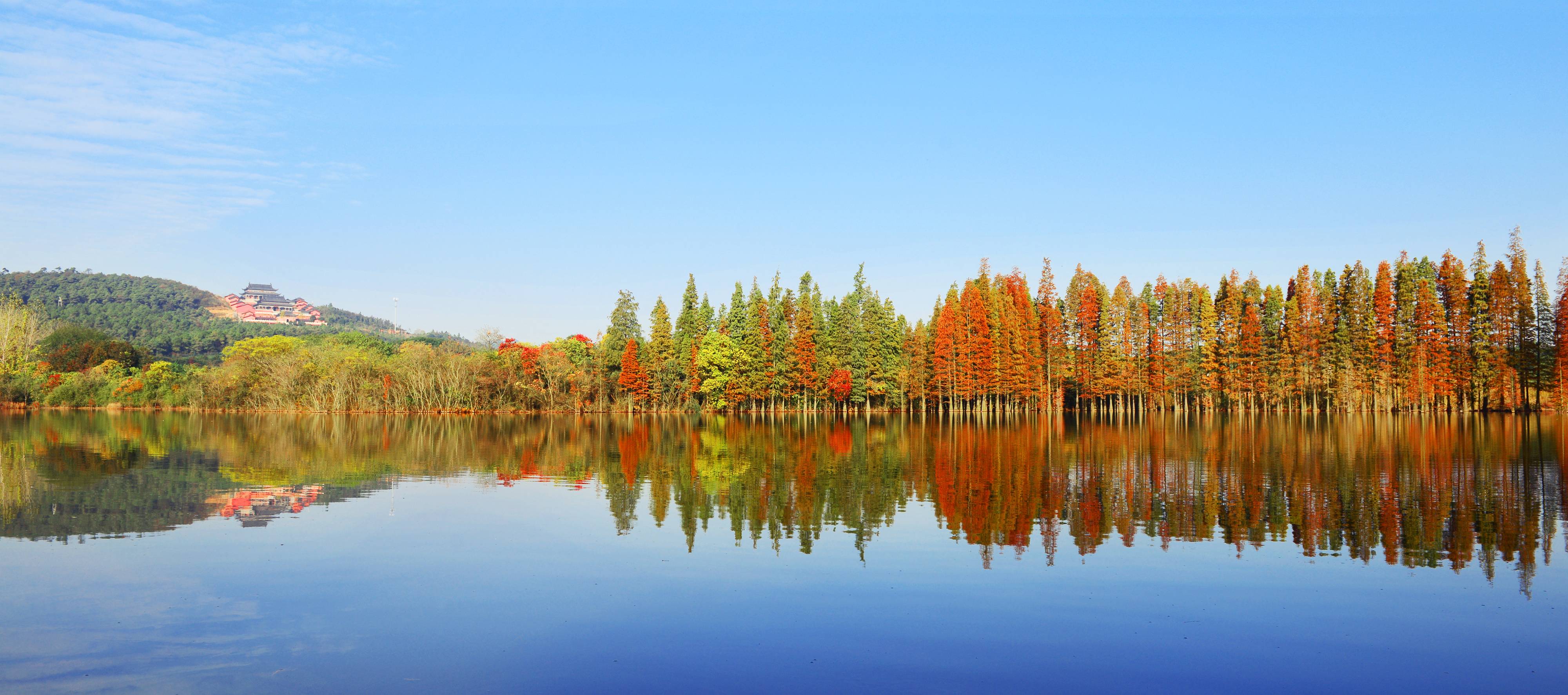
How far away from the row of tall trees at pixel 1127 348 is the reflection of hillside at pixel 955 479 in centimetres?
3016

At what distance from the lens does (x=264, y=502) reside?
20031 millimetres

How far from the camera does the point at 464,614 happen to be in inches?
415

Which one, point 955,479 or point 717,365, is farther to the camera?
point 717,365

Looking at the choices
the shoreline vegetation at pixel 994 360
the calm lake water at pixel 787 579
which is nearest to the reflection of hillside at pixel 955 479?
the calm lake water at pixel 787 579

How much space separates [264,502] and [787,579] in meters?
14.3

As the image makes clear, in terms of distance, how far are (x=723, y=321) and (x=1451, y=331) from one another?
66357 millimetres

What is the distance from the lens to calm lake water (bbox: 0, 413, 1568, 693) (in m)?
8.59

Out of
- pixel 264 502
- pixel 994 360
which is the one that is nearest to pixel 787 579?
pixel 264 502

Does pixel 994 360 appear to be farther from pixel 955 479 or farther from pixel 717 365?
pixel 955 479

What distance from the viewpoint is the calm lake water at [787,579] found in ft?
28.2

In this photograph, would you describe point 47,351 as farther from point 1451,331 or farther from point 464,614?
point 1451,331

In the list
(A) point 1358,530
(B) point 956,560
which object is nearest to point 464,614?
(B) point 956,560

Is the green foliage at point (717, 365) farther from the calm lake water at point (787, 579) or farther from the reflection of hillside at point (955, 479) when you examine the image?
the calm lake water at point (787, 579)

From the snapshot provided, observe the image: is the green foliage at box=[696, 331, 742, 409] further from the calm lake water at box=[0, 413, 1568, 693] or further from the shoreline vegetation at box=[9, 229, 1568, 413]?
the calm lake water at box=[0, 413, 1568, 693]
